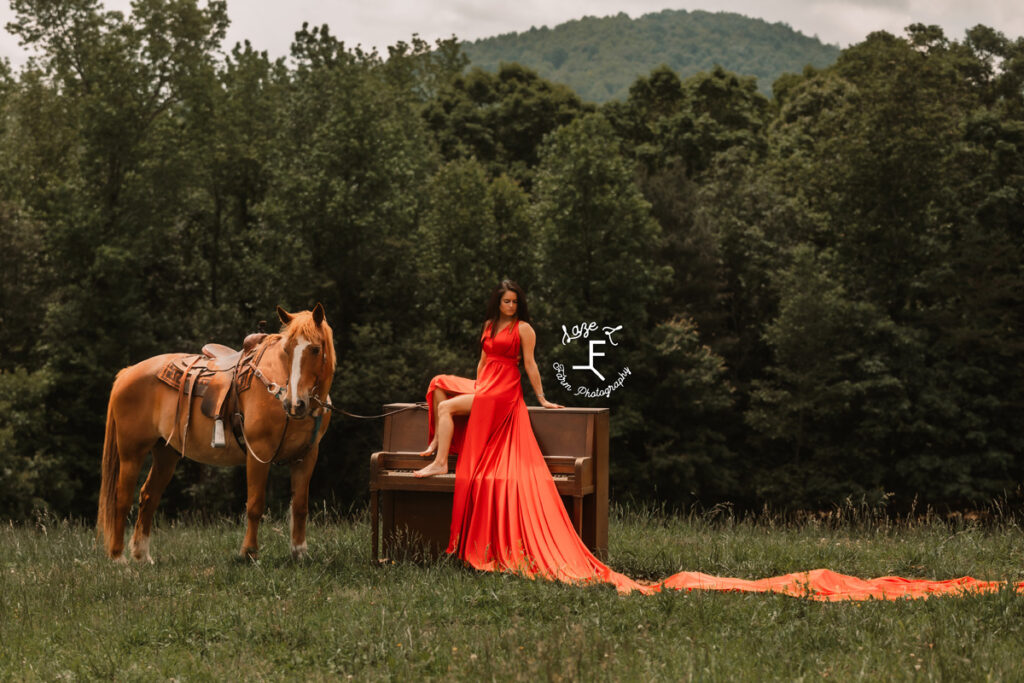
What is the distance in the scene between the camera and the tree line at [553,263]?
29.0 meters

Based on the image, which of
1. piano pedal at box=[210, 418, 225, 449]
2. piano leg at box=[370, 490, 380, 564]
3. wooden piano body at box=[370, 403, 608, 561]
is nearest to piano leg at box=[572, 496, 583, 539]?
wooden piano body at box=[370, 403, 608, 561]

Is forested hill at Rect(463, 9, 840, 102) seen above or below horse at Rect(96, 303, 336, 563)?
above

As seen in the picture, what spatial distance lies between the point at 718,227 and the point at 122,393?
29.0 m

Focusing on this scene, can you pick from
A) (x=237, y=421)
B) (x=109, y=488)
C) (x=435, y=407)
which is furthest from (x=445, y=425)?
(x=109, y=488)

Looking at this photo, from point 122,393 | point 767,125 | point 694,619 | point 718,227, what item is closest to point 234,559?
point 122,393

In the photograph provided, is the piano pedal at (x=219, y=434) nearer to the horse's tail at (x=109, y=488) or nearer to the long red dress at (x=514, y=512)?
the horse's tail at (x=109, y=488)

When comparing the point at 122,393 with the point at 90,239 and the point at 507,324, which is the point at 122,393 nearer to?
the point at 507,324

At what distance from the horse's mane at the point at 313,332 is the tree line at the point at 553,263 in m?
20.0

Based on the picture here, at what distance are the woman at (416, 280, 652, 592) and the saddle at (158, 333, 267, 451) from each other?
5.68 ft

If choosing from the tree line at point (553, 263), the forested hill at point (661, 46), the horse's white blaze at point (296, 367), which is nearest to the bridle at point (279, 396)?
the horse's white blaze at point (296, 367)

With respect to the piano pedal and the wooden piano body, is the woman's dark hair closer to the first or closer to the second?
the wooden piano body

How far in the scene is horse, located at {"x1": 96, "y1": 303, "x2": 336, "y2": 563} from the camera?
328 inches

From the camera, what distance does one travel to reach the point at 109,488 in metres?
9.72

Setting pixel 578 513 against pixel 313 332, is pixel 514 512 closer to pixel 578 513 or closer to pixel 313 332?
pixel 578 513
